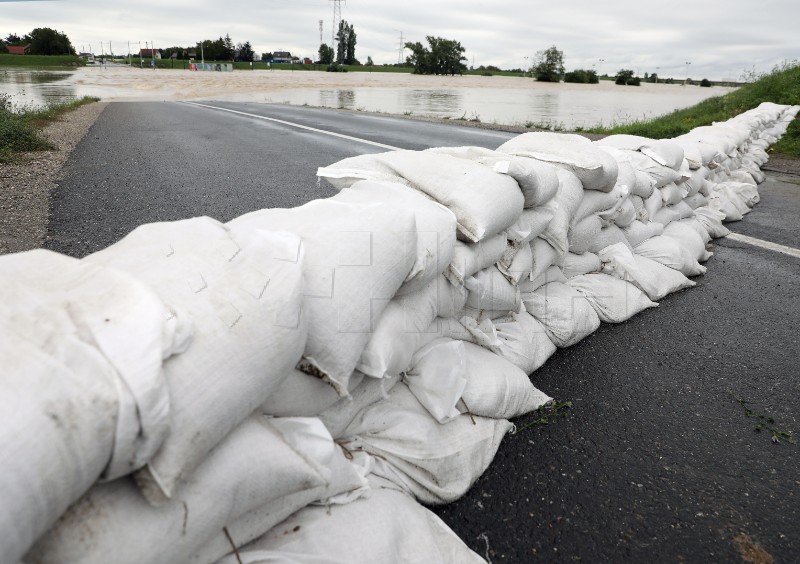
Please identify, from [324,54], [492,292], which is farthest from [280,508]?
[324,54]

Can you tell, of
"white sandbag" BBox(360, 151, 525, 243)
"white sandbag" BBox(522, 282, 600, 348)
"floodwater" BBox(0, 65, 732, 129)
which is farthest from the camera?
"floodwater" BBox(0, 65, 732, 129)

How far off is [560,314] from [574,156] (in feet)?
3.12

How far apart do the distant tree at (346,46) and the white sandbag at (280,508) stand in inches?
3270

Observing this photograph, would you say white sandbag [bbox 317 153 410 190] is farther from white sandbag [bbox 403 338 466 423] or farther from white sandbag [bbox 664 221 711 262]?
white sandbag [bbox 664 221 711 262]

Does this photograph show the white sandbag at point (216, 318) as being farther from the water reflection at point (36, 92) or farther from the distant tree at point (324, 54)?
the distant tree at point (324, 54)

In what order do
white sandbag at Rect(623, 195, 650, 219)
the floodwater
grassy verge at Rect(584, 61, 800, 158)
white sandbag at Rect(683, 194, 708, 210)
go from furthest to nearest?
the floodwater < grassy verge at Rect(584, 61, 800, 158) < white sandbag at Rect(683, 194, 708, 210) < white sandbag at Rect(623, 195, 650, 219)

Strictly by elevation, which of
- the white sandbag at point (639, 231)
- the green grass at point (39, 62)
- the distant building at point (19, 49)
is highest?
the distant building at point (19, 49)

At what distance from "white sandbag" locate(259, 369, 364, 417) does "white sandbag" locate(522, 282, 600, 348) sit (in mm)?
1488

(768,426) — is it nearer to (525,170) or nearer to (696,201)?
(525,170)

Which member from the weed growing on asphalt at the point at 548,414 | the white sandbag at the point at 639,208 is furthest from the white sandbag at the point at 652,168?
the weed growing on asphalt at the point at 548,414

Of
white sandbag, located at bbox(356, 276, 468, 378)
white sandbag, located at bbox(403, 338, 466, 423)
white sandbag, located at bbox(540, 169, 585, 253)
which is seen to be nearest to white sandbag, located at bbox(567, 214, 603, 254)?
white sandbag, located at bbox(540, 169, 585, 253)

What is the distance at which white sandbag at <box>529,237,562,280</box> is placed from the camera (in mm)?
2823

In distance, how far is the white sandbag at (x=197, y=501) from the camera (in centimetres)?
102

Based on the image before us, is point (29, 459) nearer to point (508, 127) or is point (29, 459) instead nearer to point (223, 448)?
point (223, 448)
